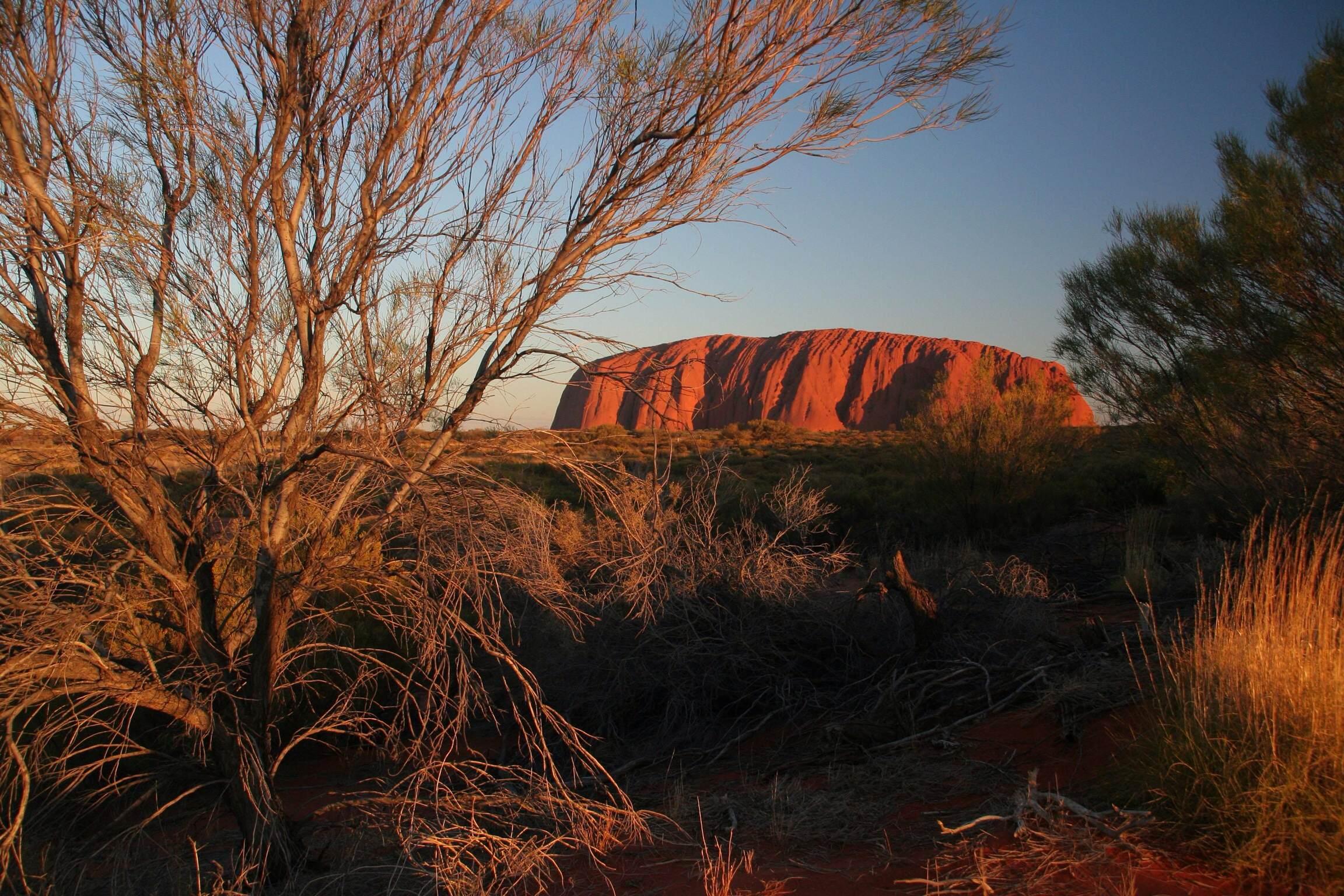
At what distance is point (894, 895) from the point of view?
3.63m

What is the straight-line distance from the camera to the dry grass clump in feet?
10.8

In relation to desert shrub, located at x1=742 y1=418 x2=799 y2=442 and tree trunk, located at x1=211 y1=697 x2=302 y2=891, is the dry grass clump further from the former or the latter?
desert shrub, located at x1=742 y1=418 x2=799 y2=442

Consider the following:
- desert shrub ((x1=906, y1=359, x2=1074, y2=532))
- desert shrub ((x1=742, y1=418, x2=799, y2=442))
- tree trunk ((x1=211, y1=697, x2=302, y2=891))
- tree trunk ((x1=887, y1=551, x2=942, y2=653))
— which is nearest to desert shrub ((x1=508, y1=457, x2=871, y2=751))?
tree trunk ((x1=887, y1=551, x2=942, y2=653))

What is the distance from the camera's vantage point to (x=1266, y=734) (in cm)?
359

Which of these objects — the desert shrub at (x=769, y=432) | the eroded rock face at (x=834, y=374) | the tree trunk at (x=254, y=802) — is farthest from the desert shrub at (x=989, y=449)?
the eroded rock face at (x=834, y=374)

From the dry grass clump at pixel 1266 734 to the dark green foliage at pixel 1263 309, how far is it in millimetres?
5534

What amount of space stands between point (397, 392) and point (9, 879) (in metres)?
2.67

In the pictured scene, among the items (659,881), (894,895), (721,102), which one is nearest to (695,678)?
(659,881)

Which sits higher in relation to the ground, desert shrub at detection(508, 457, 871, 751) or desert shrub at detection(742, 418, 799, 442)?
desert shrub at detection(742, 418, 799, 442)

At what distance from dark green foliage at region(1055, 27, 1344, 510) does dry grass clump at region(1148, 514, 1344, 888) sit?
553cm

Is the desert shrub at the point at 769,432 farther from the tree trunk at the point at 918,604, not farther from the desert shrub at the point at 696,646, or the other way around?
the tree trunk at the point at 918,604

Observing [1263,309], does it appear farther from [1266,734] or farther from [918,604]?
[1266,734]

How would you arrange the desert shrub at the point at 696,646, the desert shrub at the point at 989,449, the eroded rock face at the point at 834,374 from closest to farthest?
the desert shrub at the point at 696,646, the desert shrub at the point at 989,449, the eroded rock face at the point at 834,374

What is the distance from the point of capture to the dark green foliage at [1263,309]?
890 cm
